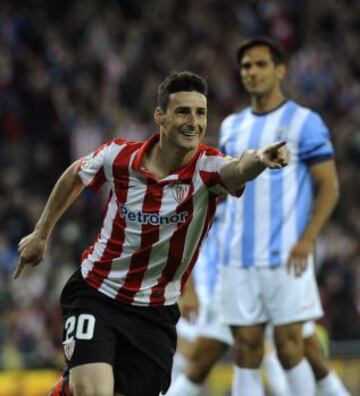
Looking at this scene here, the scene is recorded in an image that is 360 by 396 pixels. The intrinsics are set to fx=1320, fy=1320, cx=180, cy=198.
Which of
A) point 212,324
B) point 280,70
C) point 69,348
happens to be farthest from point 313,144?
point 69,348

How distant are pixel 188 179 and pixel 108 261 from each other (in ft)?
1.83

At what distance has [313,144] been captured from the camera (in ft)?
23.9

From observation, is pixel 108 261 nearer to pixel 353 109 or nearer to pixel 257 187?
pixel 257 187

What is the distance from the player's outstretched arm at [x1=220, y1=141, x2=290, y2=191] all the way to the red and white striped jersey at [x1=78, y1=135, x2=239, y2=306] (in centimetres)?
10

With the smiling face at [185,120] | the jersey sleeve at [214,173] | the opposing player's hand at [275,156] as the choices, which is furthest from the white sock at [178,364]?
the opposing player's hand at [275,156]

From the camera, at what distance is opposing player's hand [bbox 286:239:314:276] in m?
7.15

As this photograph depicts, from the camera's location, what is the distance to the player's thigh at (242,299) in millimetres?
7309

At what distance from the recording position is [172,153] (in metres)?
5.91

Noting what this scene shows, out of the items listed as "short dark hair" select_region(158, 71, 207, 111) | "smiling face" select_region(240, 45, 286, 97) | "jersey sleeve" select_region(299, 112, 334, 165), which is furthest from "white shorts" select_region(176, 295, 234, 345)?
"short dark hair" select_region(158, 71, 207, 111)

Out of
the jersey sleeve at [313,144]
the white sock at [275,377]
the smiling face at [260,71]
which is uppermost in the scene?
the smiling face at [260,71]

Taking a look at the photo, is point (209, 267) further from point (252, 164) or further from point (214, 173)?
point (252, 164)

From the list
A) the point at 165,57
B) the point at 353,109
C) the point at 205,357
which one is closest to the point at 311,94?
the point at 353,109

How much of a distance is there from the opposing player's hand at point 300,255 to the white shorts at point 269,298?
0.29 ft

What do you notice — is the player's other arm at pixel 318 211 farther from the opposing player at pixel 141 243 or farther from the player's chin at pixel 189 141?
the player's chin at pixel 189 141
